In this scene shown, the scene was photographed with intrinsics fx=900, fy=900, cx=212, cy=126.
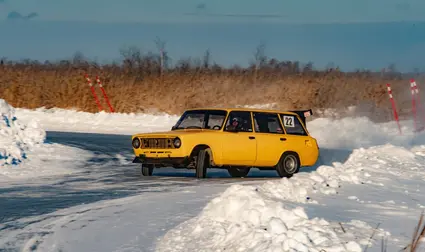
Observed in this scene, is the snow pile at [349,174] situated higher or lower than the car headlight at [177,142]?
lower

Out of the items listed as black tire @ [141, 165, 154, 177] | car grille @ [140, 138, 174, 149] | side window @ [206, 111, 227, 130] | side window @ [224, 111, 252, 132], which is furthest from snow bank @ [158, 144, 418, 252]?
black tire @ [141, 165, 154, 177]

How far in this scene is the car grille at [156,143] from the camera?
17.7 meters

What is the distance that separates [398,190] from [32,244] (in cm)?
799

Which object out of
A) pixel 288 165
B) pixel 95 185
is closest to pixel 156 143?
pixel 95 185

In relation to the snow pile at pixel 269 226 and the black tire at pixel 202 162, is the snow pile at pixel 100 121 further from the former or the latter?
the snow pile at pixel 269 226

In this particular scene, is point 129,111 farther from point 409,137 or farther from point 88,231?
point 88,231

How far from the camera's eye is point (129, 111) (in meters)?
41.7

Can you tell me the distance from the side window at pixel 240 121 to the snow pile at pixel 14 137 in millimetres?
4665

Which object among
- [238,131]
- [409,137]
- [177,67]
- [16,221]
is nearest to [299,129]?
[238,131]

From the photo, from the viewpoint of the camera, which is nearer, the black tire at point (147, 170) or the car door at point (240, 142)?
the car door at point (240, 142)

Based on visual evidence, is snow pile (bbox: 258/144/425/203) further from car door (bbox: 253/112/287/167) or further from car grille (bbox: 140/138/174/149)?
car grille (bbox: 140/138/174/149)

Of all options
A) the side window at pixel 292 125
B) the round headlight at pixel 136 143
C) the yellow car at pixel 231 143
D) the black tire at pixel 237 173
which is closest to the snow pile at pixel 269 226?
the yellow car at pixel 231 143

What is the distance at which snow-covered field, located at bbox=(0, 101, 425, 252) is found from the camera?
9.34 metres

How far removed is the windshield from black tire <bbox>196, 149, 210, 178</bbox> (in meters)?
0.79
